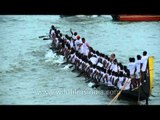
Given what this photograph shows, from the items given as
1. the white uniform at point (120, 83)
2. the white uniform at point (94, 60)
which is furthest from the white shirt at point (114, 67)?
the white uniform at point (94, 60)

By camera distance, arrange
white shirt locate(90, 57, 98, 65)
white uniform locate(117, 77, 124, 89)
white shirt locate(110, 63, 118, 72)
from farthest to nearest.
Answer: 1. white shirt locate(90, 57, 98, 65)
2. white shirt locate(110, 63, 118, 72)
3. white uniform locate(117, 77, 124, 89)

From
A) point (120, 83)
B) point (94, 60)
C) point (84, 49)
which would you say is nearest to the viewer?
point (120, 83)

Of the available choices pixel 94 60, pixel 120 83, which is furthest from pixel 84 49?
pixel 120 83

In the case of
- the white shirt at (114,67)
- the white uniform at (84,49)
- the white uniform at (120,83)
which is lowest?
the white uniform at (120,83)

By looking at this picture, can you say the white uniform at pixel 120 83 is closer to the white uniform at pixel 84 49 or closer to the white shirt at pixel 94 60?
the white shirt at pixel 94 60

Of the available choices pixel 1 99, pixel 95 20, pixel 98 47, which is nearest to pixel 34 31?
pixel 98 47

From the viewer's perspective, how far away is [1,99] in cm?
784

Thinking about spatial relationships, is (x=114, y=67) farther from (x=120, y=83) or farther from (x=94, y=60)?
(x=94, y=60)

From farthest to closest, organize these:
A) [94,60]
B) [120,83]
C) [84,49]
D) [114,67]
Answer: [84,49]
[94,60]
[114,67]
[120,83]

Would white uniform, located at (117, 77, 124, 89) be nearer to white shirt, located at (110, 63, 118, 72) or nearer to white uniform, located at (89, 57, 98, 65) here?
white shirt, located at (110, 63, 118, 72)

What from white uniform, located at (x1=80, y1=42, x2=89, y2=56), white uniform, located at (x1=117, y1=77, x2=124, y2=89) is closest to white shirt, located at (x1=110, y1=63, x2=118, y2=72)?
white uniform, located at (x1=117, y1=77, x2=124, y2=89)
